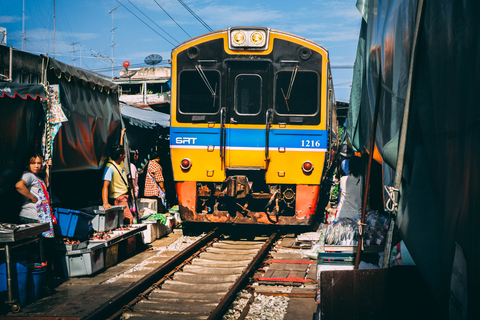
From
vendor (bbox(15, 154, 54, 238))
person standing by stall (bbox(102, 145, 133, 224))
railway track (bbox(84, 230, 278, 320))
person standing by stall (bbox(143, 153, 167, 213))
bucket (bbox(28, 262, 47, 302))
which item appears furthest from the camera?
person standing by stall (bbox(143, 153, 167, 213))

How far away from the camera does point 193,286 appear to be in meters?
6.30

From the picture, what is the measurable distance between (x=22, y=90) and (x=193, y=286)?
329 cm

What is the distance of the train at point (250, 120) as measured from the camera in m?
8.88

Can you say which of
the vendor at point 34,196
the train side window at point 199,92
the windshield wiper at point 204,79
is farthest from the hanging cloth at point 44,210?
the windshield wiper at point 204,79

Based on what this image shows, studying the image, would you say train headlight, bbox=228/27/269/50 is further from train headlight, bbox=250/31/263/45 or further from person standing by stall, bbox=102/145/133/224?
person standing by stall, bbox=102/145/133/224

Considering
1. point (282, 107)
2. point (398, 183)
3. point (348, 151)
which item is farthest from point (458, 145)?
point (348, 151)

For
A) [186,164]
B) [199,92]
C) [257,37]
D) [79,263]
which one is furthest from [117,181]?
[257,37]

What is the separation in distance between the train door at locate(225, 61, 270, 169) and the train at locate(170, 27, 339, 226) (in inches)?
0.7

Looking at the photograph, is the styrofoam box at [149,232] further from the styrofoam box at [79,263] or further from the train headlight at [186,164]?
the styrofoam box at [79,263]

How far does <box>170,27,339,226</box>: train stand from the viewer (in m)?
8.88

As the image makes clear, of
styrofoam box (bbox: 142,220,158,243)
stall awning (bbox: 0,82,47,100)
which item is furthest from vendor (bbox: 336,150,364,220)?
stall awning (bbox: 0,82,47,100)

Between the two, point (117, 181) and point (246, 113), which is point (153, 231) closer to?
point (117, 181)

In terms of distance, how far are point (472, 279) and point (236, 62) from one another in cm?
746

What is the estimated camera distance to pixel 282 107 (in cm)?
898
